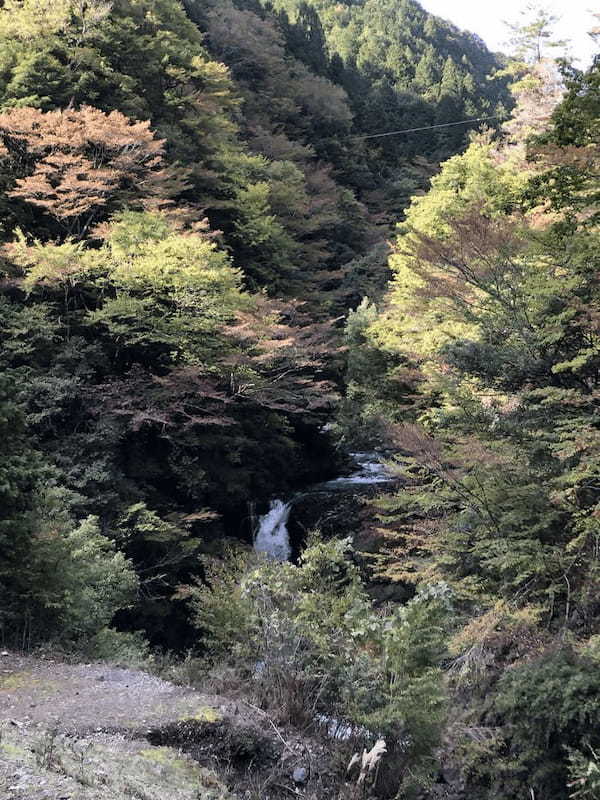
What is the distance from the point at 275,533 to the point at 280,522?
1.48ft

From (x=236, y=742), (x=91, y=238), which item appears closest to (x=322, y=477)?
(x=91, y=238)

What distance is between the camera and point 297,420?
20.6 m

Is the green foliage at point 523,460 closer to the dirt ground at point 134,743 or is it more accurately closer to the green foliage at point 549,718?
the green foliage at point 549,718

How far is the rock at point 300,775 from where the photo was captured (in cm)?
525

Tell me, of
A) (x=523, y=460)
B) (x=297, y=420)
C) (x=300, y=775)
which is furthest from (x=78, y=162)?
(x=300, y=775)

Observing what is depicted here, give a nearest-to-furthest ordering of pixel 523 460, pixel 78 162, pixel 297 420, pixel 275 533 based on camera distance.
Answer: pixel 523 460, pixel 78 162, pixel 275 533, pixel 297 420

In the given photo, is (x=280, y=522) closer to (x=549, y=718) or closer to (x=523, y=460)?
(x=523, y=460)

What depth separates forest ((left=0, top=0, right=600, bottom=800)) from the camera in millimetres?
6391

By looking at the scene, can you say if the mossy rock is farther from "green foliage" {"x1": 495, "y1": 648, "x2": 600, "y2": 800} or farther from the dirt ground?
"green foliage" {"x1": 495, "y1": 648, "x2": 600, "y2": 800}

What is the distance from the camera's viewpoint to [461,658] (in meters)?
8.49

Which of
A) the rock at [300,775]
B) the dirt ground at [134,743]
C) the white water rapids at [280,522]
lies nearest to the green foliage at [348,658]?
the dirt ground at [134,743]

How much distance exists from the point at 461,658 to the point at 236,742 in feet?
13.9

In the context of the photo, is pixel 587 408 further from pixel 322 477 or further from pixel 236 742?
pixel 322 477

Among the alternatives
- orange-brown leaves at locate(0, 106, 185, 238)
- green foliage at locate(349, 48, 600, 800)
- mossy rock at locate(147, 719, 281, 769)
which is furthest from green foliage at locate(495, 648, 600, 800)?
orange-brown leaves at locate(0, 106, 185, 238)
